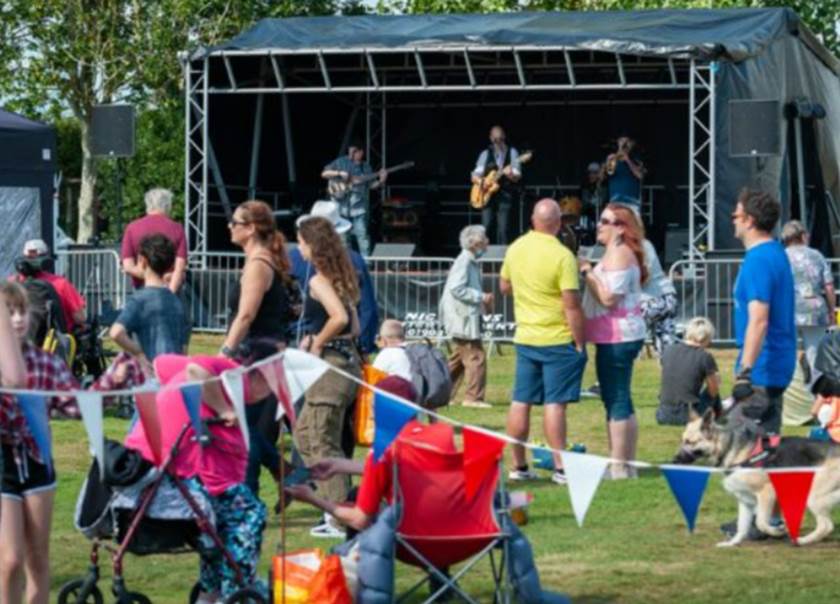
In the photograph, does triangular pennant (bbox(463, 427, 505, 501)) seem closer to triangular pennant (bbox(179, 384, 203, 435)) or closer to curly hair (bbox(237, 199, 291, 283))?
triangular pennant (bbox(179, 384, 203, 435))

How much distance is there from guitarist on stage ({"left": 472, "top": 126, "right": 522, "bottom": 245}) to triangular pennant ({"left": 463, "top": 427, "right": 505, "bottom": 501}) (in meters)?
17.0

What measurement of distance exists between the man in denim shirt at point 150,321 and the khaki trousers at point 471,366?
5.51m

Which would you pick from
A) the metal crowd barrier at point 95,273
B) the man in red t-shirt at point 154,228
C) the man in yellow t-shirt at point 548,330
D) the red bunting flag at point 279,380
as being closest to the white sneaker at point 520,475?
the man in yellow t-shirt at point 548,330

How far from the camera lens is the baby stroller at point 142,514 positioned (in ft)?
24.0

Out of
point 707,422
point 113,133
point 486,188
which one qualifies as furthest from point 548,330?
point 486,188

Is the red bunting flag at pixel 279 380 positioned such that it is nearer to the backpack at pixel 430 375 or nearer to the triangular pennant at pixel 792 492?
the triangular pennant at pixel 792 492

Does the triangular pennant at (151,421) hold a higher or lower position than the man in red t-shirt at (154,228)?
lower

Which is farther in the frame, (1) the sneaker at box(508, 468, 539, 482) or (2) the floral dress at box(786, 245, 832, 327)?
(2) the floral dress at box(786, 245, 832, 327)

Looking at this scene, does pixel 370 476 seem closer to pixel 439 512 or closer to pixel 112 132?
pixel 439 512

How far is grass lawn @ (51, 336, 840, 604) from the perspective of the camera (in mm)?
8469

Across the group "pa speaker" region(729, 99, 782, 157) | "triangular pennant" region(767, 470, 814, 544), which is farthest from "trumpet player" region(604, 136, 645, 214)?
"triangular pennant" region(767, 470, 814, 544)

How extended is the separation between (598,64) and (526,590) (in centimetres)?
1716

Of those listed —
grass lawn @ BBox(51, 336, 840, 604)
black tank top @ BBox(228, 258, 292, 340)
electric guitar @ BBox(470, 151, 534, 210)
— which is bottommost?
grass lawn @ BBox(51, 336, 840, 604)

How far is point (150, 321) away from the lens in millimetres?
10109
